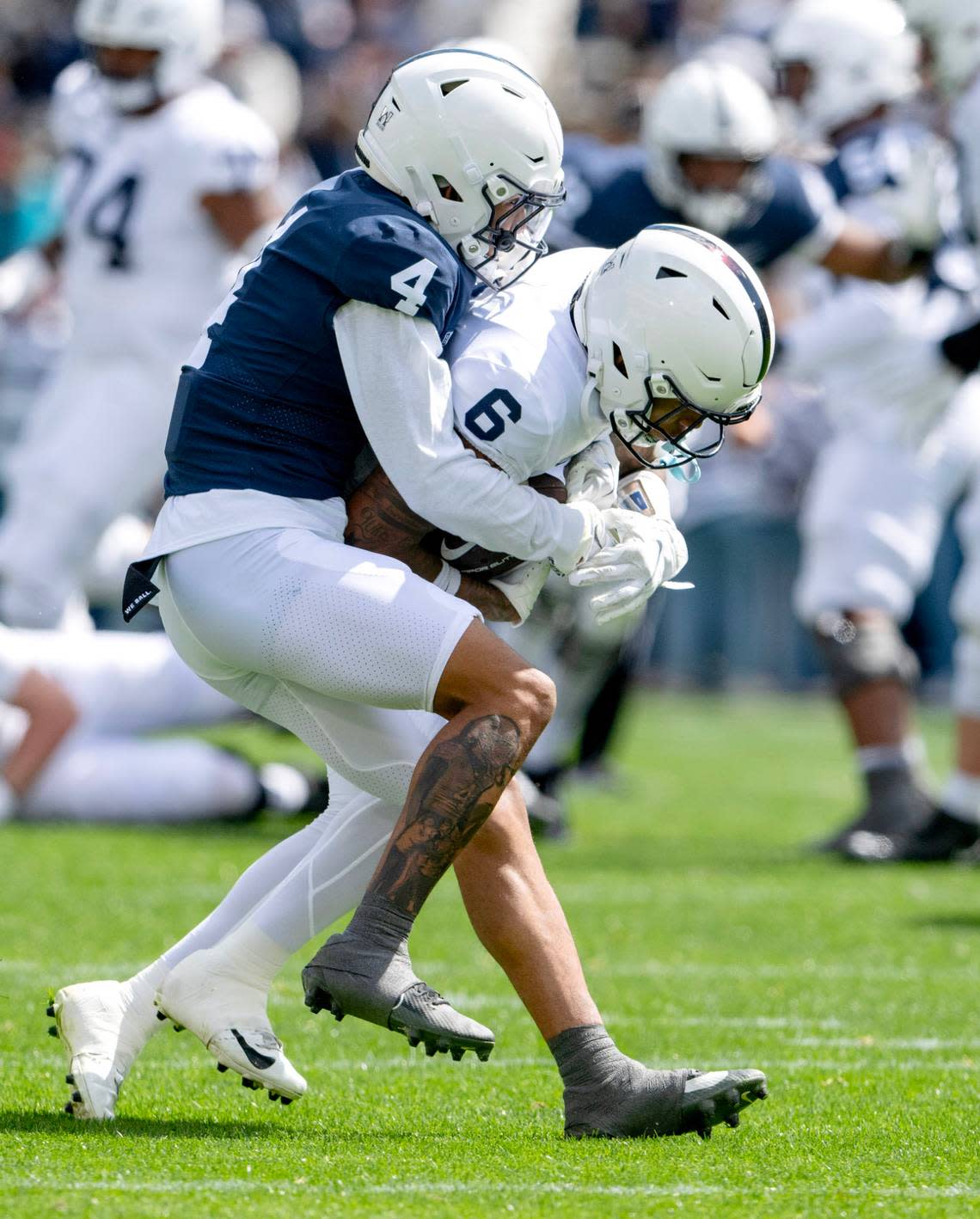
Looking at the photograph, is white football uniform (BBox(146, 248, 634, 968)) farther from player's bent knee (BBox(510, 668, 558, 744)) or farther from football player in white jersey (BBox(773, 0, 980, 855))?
football player in white jersey (BBox(773, 0, 980, 855))

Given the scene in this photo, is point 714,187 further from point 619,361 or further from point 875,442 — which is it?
point 619,361

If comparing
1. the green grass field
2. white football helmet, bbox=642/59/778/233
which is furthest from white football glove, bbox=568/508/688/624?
white football helmet, bbox=642/59/778/233

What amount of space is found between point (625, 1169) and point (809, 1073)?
855mm

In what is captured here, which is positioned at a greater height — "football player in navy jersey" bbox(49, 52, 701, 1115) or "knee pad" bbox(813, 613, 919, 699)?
"football player in navy jersey" bbox(49, 52, 701, 1115)

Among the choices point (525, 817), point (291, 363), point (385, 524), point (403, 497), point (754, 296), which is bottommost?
point (525, 817)

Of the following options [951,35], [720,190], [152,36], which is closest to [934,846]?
[720,190]

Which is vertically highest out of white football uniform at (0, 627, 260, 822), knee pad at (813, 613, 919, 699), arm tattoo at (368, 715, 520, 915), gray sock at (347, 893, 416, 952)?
arm tattoo at (368, 715, 520, 915)

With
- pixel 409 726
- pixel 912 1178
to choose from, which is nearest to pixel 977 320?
pixel 409 726

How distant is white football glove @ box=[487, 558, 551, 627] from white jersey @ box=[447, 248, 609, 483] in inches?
6.9

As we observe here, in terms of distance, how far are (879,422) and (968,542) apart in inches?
18.5

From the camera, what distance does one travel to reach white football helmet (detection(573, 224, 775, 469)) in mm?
3256

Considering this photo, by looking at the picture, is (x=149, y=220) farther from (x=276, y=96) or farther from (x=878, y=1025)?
(x=276, y=96)

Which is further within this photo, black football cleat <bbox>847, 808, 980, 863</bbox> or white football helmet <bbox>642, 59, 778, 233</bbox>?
black football cleat <bbox>847, 808, 980, 863</bbox>

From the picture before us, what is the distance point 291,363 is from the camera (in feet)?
10.8
